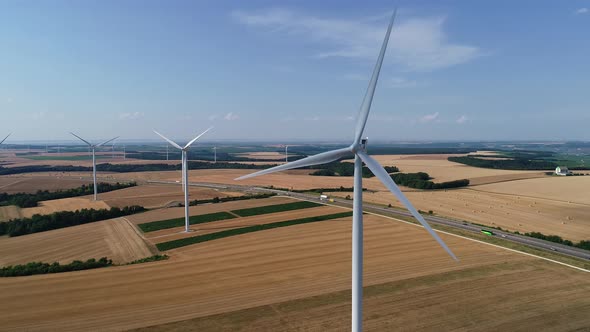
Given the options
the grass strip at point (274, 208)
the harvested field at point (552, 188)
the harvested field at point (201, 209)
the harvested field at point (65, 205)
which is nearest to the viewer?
the harvested field at point (201, 209)

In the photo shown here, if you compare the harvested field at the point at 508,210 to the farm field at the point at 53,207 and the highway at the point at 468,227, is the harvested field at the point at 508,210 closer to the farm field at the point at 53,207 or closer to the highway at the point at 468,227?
the highway at the point at 468,227

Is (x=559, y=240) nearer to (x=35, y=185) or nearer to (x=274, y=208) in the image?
(x=274, y=208)

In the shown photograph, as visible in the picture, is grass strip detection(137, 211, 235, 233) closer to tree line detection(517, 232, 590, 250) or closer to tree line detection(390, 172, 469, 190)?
tree line detection(517, 232, 590, 250)

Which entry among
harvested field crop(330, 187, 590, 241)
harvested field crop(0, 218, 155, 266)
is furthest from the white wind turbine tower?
harvested field crop(330, 187, 590, 241)

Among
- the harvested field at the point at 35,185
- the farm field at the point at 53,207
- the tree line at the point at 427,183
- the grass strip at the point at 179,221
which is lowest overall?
the grass strip at the point at 179,221

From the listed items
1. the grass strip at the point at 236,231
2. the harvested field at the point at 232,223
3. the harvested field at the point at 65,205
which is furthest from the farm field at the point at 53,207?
the grass strip at the point at 236,231

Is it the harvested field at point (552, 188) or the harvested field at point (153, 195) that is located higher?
the harvested field at point (552, 188)

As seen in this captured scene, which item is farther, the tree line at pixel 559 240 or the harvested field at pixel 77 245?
the tree line at pixel 559 240
